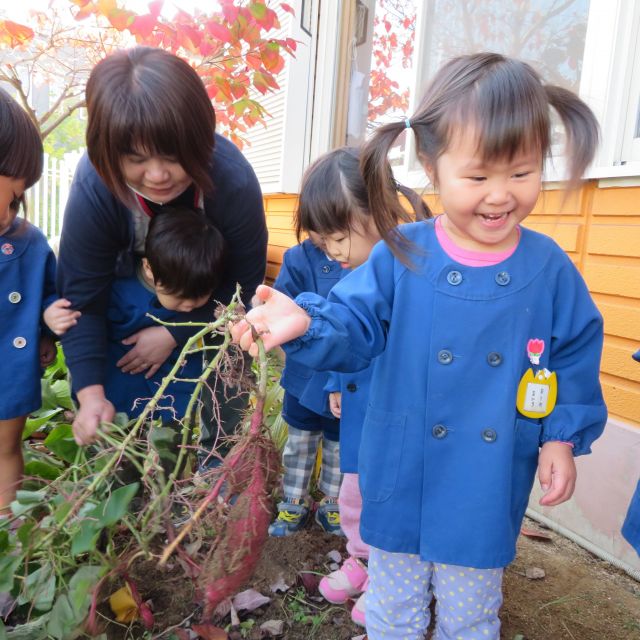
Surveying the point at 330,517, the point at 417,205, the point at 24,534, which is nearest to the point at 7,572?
the point at 24,534

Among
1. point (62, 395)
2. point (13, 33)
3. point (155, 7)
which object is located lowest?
point (62, 395)

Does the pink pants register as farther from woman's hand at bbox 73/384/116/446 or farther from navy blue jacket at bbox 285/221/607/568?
woman's hand at bbox 73/384/116/446

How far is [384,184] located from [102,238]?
0.90 m

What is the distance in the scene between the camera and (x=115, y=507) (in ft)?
4.55

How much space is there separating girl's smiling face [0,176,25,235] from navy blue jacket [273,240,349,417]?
0.89 metres

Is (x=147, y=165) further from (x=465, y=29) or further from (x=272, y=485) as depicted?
(x=465, y=29)

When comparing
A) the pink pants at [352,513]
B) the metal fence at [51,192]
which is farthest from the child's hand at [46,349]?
the metal fence at [51,192]

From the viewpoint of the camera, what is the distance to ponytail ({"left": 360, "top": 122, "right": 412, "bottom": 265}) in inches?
55.4

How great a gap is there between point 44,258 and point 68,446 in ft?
2.09

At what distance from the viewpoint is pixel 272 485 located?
124 cm

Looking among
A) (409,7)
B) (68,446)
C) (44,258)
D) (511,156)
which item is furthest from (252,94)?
(511,156)

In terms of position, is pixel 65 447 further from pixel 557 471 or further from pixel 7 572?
pixel 557 471

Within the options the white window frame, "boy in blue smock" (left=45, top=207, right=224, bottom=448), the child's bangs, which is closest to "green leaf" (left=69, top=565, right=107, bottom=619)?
"boy in blue smock" (left=45, top=207, right=224, bottom=448)

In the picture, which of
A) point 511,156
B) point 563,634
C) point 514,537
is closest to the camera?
point 511,156
